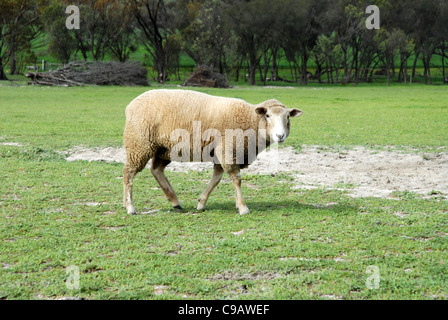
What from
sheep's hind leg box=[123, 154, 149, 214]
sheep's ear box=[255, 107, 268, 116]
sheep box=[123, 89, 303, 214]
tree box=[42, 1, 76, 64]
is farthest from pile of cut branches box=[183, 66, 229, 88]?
sheep's ear box=[255, 107, 268, 116]

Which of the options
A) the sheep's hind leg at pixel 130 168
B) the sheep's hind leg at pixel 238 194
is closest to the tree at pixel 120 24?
the sheep's hind leg at pixel 130 168

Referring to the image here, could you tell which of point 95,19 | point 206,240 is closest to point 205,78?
point 95,19

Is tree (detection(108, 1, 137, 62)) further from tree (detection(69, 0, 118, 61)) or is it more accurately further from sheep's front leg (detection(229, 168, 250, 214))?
sheep's front leg (detection(229, 168, 250, 214))

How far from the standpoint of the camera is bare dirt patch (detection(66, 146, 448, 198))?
9172mm

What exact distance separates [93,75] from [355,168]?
3645cm

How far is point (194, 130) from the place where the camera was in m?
7.64

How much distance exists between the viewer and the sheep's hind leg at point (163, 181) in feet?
25.8

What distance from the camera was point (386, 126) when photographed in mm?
17453

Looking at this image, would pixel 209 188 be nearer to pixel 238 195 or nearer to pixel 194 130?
pixel 238 195

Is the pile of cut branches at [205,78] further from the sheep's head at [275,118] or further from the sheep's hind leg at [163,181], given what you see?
the sheep's head at [275,118]

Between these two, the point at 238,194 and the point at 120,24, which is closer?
the point at 238,194

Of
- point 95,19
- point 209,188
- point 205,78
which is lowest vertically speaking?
point 209,188
